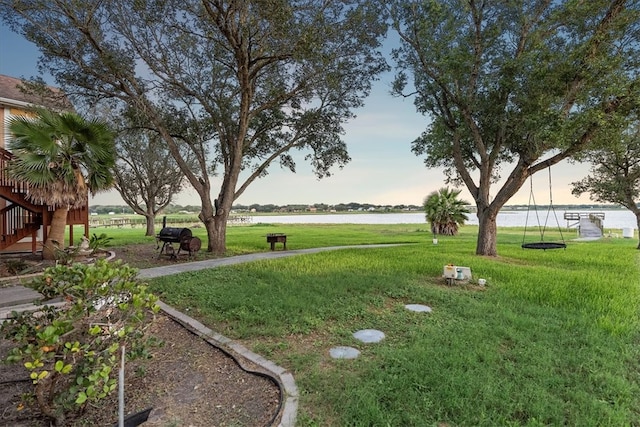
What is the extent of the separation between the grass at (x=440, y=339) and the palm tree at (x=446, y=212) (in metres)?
16.0

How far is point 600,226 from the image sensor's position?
24.7 meters

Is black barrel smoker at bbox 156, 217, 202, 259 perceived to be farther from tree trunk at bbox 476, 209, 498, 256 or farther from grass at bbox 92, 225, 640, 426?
tree trunk at bbox 476, 209, 498, 256

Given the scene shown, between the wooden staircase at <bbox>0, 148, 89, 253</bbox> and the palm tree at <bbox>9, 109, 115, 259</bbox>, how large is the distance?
0.43 metres

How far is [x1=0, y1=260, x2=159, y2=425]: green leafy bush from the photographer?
90.1 inches

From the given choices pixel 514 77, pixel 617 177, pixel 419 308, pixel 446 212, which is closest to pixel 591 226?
pixel 617 177

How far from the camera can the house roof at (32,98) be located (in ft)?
34.6

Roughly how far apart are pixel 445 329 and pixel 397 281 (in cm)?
251

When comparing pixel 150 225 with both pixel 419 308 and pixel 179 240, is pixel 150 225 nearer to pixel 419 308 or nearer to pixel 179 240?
pixel 179 240

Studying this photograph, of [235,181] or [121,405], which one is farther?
[235,181]

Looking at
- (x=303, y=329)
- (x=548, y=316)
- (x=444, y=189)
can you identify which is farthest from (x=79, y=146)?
(x=444, y=189)

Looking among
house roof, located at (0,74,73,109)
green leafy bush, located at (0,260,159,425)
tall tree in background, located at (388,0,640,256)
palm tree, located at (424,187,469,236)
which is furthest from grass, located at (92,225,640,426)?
Result: palm tree, located at (424,187,469,236)

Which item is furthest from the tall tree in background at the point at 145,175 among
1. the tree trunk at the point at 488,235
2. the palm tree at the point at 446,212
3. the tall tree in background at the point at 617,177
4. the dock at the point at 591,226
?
the dock at the point at 591,226

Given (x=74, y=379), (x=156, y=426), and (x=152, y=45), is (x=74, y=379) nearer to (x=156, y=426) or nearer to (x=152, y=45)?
(x=156, y=426)

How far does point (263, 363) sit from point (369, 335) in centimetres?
148
